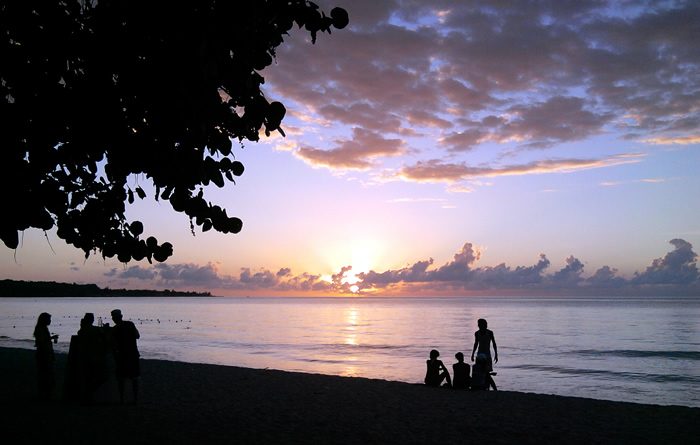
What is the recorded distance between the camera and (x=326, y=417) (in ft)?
35.2

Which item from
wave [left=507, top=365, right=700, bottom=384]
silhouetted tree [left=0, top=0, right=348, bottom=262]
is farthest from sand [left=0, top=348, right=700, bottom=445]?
wave [left=507, top=365, right=700, bottom=384]

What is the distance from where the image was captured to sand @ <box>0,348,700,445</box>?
882 cm

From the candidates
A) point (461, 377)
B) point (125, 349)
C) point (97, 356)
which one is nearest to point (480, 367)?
point (461, 377)

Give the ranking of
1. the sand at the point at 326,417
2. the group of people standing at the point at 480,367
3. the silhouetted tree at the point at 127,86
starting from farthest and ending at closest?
the group of people standing at the point at 480,367 < the sand at the point at 326,417 < the silhouetted tree at the point at 127,86

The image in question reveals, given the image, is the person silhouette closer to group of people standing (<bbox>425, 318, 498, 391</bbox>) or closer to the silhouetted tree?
the silhouetted tree

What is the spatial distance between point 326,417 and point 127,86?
8283mm

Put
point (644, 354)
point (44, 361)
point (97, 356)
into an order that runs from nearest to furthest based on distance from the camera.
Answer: point (97, 356), point (44, 361), point (644, 354)

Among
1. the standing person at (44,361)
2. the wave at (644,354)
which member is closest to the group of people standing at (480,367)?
the standing person at (44,361)

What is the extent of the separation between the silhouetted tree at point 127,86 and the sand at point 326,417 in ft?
17.5

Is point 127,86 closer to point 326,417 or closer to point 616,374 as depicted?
point 326,417

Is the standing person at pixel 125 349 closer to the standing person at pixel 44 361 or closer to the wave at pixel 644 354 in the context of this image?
the standing person at pixel 44 361

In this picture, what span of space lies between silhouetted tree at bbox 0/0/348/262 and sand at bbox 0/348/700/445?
5329 millimetres

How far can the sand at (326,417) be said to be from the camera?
347 inches

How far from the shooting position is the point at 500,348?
37.8 meters
